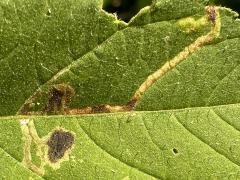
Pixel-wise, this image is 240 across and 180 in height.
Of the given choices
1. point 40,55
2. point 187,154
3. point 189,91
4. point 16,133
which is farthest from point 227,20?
point 16,133

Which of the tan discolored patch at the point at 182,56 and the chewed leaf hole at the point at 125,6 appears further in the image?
the chewed leaf hole at the point at 125,6

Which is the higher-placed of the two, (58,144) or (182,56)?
(182,56)

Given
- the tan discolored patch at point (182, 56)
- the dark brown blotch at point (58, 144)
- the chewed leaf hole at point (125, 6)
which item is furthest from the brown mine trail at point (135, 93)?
the chewed leaf hole at point (125, 6)

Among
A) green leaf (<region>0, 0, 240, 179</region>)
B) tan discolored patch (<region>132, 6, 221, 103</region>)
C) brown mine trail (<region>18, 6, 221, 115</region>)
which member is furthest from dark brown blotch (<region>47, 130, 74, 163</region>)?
tan discolored patch (<region>132, 6, 221, 103</region>)

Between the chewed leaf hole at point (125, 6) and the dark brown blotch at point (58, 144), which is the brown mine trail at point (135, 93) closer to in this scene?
the dark brown blotch at point (58, 144)

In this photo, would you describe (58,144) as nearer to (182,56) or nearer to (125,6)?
(182,56)

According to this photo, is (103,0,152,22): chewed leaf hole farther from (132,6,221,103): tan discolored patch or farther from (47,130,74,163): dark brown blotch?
(47,130,74,163): dark brown blotch

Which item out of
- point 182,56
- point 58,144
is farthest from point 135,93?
point 58,144

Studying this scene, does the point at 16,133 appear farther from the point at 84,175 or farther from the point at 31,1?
the point at 31,1
